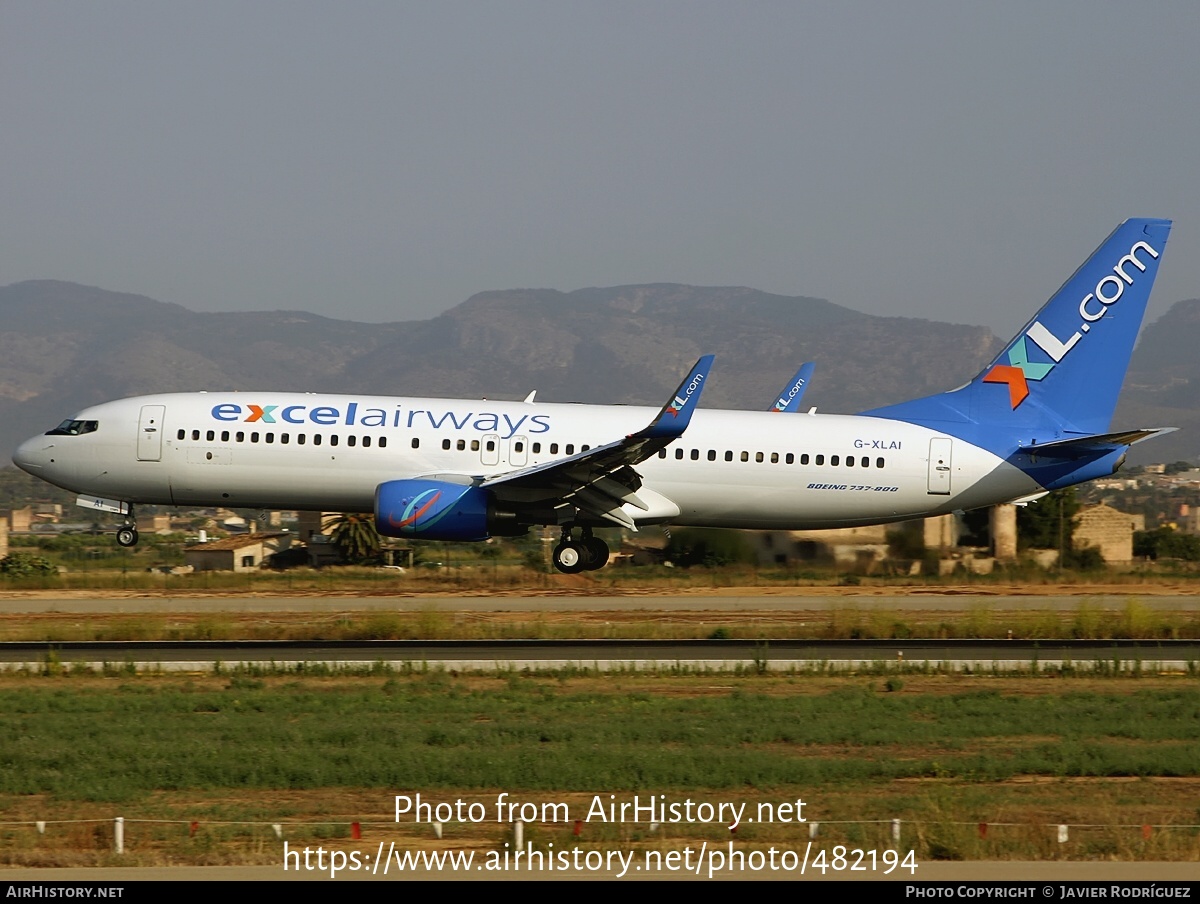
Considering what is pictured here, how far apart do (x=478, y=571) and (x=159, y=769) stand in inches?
913

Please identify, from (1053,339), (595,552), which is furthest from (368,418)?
(1053,339)

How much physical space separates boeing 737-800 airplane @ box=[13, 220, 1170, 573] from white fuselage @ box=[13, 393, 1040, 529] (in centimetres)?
3

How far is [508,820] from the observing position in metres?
12.3

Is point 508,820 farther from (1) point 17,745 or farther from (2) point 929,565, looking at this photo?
(2) point 929,565

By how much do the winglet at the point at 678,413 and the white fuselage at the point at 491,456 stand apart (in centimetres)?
305

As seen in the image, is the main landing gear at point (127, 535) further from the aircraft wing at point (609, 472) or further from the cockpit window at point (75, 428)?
the aircraft wing at point (609, 472)

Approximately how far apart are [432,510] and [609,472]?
3587mm

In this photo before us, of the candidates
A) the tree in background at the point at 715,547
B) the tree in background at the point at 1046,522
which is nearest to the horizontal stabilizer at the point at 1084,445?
the tree in background at the point at 715,547

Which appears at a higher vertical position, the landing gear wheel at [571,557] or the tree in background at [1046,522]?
the tree in background at [1046,522]

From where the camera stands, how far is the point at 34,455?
31.3 metres

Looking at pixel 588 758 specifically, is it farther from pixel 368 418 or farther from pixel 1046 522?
pixel 1046 522

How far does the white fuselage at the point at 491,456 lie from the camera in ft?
97.3

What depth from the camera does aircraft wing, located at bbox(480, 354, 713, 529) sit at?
2652 centimetres

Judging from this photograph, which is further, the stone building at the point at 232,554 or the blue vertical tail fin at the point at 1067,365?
the stone building at the point at 232,554
